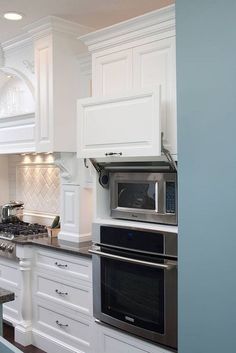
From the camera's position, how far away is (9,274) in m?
3.66

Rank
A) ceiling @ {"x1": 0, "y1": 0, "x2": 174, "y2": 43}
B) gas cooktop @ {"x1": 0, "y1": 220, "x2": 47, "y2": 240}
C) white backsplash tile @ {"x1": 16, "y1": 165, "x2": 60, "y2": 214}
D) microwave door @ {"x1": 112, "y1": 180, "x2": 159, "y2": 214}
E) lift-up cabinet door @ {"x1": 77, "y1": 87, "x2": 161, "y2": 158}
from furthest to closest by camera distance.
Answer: white backsplash tile @ {"x1": 16, "y1": 165, "x2": 60, "y2": 214}
gas cooktop @ {"x1": 0, "y1": 220, "x2": 47, "y2": 240}
ceiling @ {"x1": 0, "y1": 0, "x2": 174, "y2": 43}
microwave door @ {"x1": 112, "y1": 180, "x2": 159, "y2": 214}
lift-up cabinet door @ {"x1": 77, "y1": 87, "x2": 161, "y2": 158}

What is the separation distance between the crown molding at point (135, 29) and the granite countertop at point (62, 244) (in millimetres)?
1452

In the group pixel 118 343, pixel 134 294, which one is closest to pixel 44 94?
pixel 134 294

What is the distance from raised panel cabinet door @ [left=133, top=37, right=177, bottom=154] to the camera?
2311mm

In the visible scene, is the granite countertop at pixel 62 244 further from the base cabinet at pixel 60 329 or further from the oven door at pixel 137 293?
the base cabinet at pixel 60 329

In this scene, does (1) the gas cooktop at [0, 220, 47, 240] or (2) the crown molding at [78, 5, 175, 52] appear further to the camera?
(1) the gas cooktop at [0, 220, 47, 240]

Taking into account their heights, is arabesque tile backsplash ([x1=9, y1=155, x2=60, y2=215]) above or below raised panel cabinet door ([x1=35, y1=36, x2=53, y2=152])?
below

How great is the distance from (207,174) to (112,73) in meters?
1.11

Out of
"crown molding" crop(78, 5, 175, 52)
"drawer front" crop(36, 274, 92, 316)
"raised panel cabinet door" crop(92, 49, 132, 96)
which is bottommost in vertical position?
"drawer front" crop(36, 274, 92, 316)

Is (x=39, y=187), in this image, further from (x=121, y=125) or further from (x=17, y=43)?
(x=121, y=125)

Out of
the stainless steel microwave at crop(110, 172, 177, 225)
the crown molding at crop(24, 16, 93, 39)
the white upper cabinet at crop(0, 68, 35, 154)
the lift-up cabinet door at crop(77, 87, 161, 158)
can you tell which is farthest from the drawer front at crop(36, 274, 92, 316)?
the crown molding at crop(24, 16, 93, 39)

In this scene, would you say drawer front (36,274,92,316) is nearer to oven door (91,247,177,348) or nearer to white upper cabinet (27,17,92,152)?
oven door (91,247,177,348)

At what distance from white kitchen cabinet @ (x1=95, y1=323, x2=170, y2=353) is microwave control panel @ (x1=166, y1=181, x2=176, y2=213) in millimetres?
823

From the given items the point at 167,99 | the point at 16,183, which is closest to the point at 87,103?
the point at 167,99
